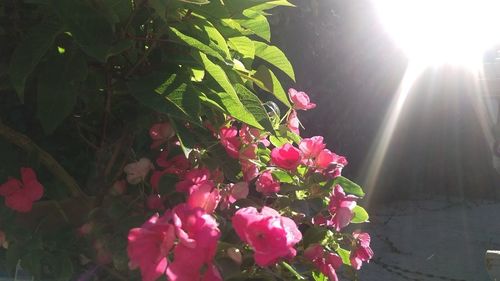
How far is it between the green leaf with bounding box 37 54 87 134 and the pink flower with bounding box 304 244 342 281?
0.62 m

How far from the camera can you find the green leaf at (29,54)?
47.8 inches

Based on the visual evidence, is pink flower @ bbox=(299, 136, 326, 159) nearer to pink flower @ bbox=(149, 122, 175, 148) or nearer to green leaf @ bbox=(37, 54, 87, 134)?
pink flower @ bbox=(149, 122, 175, 148)

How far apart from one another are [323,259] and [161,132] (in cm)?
48

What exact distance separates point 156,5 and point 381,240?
20.7 feet

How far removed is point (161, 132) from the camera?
1.45 meters

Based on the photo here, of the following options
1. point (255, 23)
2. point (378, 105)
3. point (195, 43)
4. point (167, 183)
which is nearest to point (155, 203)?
point (167, 183)

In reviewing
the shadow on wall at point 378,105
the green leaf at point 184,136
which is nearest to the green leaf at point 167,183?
the green leaf at point 184,136

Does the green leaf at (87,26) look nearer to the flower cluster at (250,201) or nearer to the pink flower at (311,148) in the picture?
the flower cluster at (250,201)

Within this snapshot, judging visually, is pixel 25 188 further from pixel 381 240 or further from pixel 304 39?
pixel 381 240

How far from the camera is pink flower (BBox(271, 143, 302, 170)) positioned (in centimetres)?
150

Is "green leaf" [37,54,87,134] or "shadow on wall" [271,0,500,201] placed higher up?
"green leaf" [37,54,87,134]

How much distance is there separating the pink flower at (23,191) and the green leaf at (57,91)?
169mm

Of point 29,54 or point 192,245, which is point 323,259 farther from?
point 29,54

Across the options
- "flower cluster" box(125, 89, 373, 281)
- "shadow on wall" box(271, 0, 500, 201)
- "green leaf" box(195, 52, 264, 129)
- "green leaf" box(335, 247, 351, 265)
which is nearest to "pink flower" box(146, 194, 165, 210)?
"flower cluster" box(125, 89, 373, 281)
